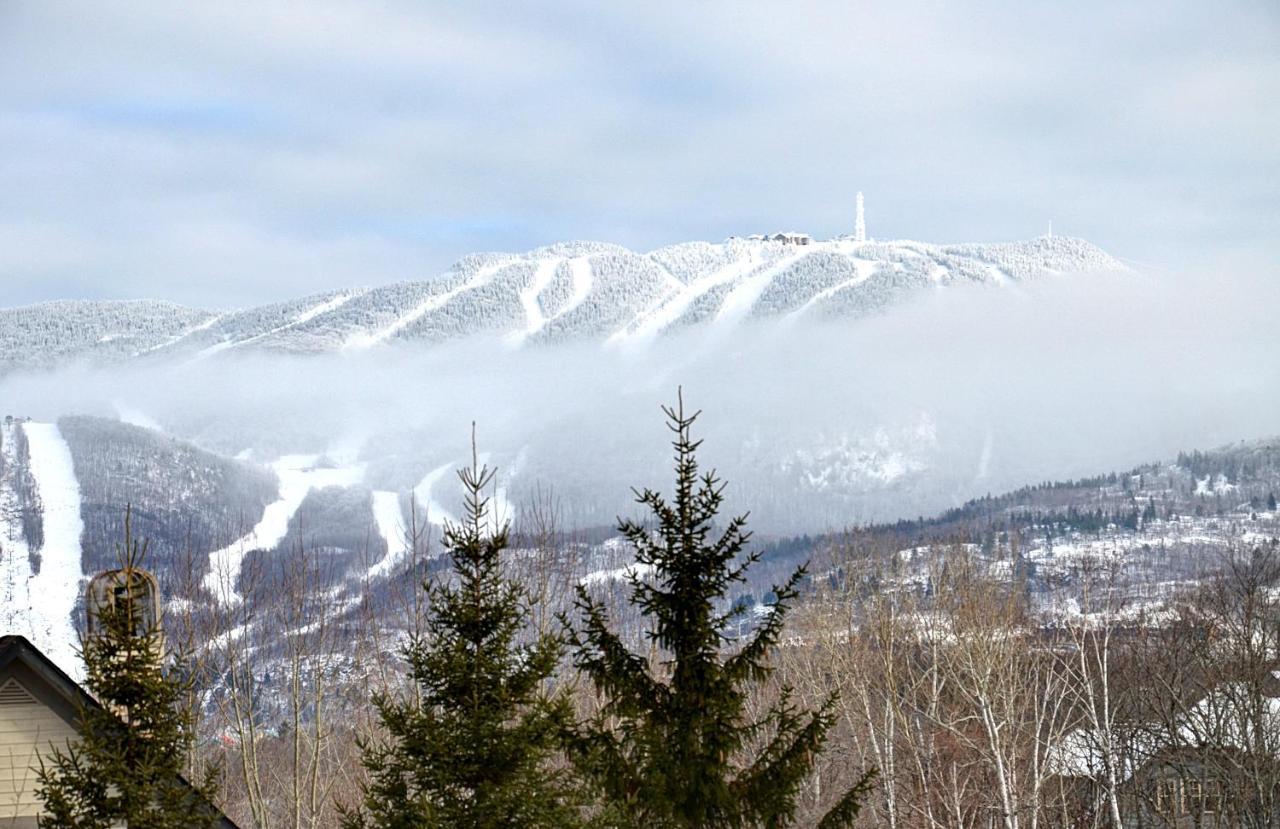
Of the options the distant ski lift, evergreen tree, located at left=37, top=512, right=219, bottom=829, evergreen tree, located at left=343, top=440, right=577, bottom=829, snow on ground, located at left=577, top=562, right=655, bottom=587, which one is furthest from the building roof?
snow on ground, located at left=577, top=562, right=655, bottom=587

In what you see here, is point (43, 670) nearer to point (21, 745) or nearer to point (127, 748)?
point (21, 745)

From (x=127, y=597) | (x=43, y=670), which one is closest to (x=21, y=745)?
(x=43, y=670)

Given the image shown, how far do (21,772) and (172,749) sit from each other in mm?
3448

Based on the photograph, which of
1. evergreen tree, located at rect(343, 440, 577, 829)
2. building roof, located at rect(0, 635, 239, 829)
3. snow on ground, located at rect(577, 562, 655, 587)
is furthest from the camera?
building roof, located at rect(0, 635, 239, 829)

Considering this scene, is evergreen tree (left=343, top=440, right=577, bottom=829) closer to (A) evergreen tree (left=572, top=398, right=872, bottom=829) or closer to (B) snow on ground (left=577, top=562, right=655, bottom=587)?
(A) evergreen tree (left=572, top=398, right=872, bottom=829)

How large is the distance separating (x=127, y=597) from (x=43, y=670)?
270 cm

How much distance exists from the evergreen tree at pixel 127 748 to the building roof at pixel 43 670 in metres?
1.81

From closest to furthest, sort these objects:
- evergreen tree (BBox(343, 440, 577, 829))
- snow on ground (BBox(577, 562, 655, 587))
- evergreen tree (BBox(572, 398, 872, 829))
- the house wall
→ evergreen tree (BBox(572, 398, 872, 829)), snow on ground (BBox(577, 562, 655, 587)), evergreen tree (BBox(343, 440, 577, 829)), the house wall

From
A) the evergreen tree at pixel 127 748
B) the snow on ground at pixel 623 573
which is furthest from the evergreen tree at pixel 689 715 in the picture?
the evergreen tree at pixel 127 748

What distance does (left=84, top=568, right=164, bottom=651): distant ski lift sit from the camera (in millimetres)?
15148

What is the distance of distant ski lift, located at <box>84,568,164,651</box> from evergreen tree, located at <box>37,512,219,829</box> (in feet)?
0.20

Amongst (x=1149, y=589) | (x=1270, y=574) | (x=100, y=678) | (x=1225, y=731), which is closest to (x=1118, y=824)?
(x=1225, y=731)

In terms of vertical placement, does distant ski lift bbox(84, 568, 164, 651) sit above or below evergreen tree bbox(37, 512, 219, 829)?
above

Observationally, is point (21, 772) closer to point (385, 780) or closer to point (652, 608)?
point (385, 780)
